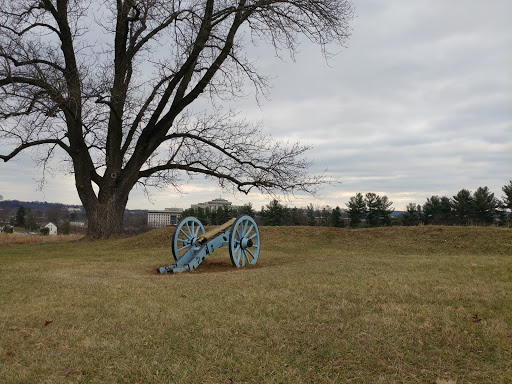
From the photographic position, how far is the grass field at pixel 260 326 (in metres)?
3.07

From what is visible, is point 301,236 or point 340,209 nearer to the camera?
point 301,236

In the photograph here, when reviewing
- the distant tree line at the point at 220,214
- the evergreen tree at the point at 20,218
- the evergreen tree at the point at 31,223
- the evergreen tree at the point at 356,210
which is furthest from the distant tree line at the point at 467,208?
the evergreen tree at the point at 20,218

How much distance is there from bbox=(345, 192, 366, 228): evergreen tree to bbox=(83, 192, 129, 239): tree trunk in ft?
90.8

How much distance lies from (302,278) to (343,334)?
9.57 feet

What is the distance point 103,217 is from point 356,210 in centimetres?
2875

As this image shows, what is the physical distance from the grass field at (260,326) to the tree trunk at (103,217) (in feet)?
25.0

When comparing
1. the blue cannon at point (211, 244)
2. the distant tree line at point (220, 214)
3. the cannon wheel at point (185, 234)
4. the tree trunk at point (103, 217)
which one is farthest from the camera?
the distant tree line at point (220, 214)

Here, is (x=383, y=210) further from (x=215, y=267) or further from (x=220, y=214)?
(x=215, y=267)

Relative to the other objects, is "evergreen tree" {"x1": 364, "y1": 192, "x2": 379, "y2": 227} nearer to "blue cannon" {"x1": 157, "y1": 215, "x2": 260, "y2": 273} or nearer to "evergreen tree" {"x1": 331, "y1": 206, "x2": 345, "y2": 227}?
"evergreen tree" {"x1": 331, "y1": 206, "x2": 345, "y2": 227}

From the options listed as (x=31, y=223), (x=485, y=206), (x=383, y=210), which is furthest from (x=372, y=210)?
(x=31, y=223)

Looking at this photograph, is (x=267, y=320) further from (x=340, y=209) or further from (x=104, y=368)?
(x=340, y=209)

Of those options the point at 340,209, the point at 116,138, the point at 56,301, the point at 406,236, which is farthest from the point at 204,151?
the point at 340,209

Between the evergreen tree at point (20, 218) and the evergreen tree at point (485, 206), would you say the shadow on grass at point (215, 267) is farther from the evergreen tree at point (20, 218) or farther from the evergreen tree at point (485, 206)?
the evergreen tree at point (20, 218)

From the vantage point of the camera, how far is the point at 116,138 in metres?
15.6
